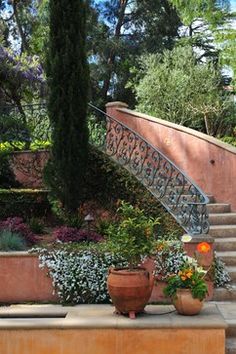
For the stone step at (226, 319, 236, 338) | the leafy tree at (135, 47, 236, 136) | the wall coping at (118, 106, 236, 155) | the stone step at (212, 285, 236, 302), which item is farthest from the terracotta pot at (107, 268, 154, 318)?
the leafy tree at (135, 47, 236, 136)

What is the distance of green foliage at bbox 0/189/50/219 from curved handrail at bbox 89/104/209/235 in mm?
1561

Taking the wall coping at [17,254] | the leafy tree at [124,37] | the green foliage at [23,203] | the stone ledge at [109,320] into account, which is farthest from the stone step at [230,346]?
the leafy tree at [124,37]

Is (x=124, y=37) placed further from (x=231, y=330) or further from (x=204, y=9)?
(x=231, y=330)

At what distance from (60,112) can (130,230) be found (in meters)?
3.40

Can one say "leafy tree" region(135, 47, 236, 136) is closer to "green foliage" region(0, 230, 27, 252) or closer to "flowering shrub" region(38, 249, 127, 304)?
"green foliage" region(0, 230, 27, 252)

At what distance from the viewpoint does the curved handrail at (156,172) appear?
705 centimetres

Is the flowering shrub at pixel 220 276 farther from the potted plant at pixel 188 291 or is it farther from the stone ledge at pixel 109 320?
the potted plant at pixel 188 291

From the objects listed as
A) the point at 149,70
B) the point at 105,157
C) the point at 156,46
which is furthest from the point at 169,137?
the point at 156,46

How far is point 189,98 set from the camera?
1753 cm

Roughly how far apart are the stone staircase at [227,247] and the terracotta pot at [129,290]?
0.99 metres

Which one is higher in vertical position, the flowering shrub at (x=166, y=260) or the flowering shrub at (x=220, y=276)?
the flowering shrub at (x=166, y=260)

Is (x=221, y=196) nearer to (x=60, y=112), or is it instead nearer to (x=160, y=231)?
(x=160, y=231)

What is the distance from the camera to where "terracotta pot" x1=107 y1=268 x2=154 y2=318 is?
5230mm

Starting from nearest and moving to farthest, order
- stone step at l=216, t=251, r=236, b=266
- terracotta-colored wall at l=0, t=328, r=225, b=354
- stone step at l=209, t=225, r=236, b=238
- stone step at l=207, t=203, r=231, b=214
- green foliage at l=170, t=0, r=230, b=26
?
terracotta-colored wall at l=0, t=328, r=225, b=354, stone step at l=216, t=251, r=236, b=266, stone step at l=209, t=225, r=236, b=238, stone step at l=207, t=203, r=231, b=214, green foliage at l=170, t=0, r=230, b=26
